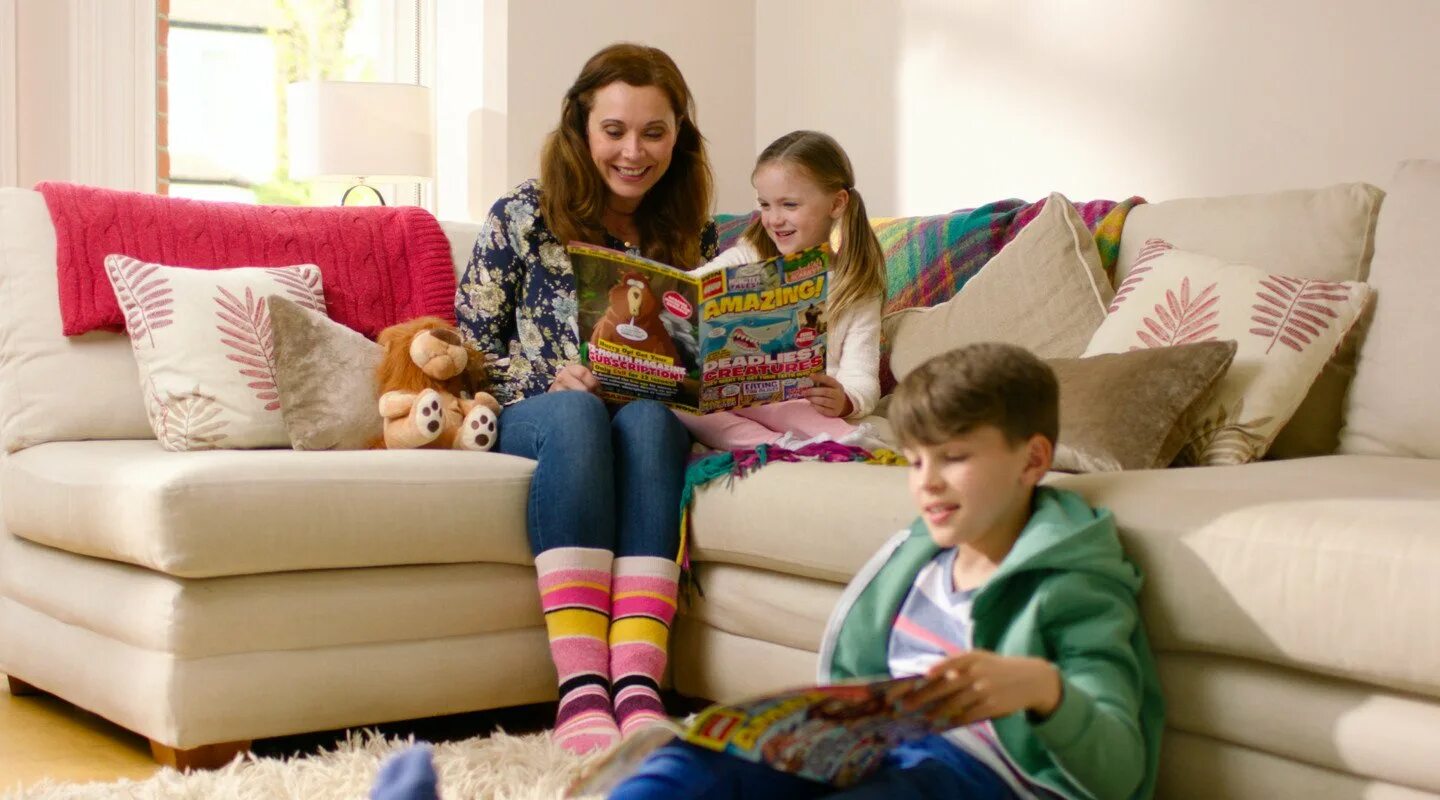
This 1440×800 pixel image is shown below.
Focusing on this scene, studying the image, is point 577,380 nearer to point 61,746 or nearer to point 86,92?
point 61,746

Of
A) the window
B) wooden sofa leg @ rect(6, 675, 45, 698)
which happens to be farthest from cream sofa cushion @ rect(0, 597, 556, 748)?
the window

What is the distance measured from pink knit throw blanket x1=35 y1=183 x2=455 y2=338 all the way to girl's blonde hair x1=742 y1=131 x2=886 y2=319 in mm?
682

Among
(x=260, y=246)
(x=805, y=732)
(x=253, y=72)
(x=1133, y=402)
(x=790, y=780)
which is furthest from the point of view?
(x=253, y=72)

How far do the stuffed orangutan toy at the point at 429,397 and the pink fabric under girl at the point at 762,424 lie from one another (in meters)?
0.32

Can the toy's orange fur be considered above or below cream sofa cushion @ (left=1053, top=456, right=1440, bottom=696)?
above

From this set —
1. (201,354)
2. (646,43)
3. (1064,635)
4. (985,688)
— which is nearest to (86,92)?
(646,43)

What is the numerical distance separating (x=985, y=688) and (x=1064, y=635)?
23cm

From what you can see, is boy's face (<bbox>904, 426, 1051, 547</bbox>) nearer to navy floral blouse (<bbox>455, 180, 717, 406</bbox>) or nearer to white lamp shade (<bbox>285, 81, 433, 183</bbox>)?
navy floral blouse (<bbox>455, 180, 717, 406</bbox>)

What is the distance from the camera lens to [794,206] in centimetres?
245

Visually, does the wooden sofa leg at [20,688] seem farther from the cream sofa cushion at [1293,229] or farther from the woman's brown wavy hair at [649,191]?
the cream sofa cushion at [1293,229]

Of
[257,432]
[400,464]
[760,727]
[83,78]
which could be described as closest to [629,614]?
[400,464]

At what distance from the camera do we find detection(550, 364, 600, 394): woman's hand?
2.27 metres

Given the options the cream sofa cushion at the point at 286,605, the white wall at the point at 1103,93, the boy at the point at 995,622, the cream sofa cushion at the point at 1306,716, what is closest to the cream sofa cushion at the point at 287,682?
the cream sofa cushion at the point at 286,605

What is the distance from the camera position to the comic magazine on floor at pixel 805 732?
110 cm
